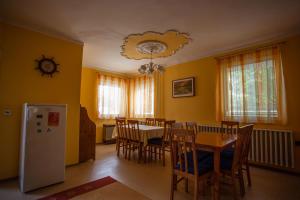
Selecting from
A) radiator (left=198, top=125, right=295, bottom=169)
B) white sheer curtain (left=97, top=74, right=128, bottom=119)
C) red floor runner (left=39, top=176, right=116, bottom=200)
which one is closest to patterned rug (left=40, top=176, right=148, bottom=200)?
red floor runner (left=39, top=176, right=116, bottom=200)

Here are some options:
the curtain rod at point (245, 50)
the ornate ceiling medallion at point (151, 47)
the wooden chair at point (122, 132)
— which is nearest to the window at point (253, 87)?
the curtain rod at point (245, 50)

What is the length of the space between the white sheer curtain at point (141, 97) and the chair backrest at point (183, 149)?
3522 millimetres

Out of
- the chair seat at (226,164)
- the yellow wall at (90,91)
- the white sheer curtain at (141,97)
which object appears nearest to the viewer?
the chair seat at (226,164)

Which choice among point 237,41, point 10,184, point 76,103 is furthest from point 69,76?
point 237,41

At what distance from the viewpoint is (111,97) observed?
5.88 metres

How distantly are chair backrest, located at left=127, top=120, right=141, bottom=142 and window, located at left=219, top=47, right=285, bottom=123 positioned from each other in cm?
205

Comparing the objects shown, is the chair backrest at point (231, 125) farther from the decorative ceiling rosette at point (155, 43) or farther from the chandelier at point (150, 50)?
the decorative ceiling rosette at point (155, 43)

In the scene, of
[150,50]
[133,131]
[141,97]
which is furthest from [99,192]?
[141,97]

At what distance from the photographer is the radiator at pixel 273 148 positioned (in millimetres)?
2957

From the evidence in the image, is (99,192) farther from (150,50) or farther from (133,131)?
(150,50)

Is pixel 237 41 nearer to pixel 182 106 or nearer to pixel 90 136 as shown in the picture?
pixel 182 106

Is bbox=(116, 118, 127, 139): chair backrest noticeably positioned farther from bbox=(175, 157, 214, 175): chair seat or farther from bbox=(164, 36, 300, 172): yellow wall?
bbox=(175, 157, 214, 175): chair seat

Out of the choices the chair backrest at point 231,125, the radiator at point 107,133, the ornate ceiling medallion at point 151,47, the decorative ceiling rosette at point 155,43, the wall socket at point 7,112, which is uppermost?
the decorative ceiling rosette at point 155,43

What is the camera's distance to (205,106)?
4207 millimetres
